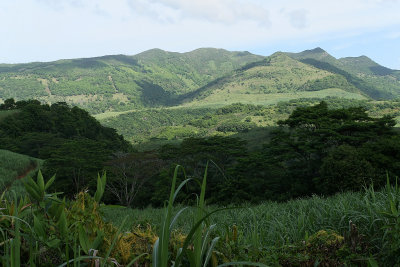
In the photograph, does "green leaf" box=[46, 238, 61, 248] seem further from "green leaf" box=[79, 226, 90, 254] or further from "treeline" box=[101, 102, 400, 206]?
"treeline" box=[101, 102, 400, 206]

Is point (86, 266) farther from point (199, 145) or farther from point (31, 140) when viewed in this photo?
point (31, 140)

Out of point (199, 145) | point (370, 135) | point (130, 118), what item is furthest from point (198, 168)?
point (130, 118)

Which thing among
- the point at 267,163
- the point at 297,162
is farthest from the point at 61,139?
the point at 297,162

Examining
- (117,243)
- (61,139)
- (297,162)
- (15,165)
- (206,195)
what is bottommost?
(206,195)

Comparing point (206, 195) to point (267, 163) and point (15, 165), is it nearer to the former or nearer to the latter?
point (267, 163)

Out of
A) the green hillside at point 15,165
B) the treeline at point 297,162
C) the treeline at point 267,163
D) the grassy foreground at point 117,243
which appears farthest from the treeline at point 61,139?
the grassy foreground at point 117,243

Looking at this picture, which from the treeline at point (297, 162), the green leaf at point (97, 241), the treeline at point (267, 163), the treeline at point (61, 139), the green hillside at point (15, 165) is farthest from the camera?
the treeline at point (61, 139)

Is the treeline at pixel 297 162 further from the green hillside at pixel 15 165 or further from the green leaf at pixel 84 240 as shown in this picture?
the green leaf at pixel 84 240

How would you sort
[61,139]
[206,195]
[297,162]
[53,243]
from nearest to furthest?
1. [53,243]
2. [206,195]
3. [297,162]
4. [61,139]

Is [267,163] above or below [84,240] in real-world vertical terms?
below

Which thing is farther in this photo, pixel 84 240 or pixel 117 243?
pixel 117 243

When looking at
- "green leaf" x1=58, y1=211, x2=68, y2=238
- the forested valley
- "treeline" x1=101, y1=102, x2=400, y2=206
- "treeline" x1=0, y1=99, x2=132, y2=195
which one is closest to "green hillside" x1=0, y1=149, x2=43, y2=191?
the forested valley

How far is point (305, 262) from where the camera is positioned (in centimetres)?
209

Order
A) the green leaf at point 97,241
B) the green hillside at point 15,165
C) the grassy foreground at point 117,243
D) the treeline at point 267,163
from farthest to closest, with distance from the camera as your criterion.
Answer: the green hillside at point 15,165 → the treeline at point 267,163 → the green leaf at point 97,241 → the grassy foreground at point 117,243
